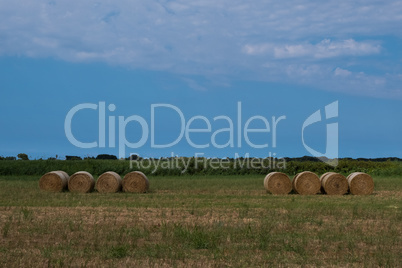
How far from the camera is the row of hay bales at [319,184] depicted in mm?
24109

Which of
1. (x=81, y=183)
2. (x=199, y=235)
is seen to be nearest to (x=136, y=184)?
(x=81, y=183)

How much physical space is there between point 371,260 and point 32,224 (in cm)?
784

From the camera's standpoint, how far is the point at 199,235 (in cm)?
1114

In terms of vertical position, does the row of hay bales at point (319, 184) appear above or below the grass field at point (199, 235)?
above

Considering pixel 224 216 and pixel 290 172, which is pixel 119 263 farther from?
pixel 290 172

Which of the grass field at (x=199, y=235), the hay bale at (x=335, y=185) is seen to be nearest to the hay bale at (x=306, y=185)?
the hay bale at (x=335, y=185)

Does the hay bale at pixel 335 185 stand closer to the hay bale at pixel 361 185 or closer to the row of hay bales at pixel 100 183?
the hay bale at pixel 361 185

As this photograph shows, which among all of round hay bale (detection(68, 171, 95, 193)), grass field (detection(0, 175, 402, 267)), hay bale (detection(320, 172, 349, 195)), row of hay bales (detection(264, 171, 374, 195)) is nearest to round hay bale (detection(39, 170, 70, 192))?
round hay bale (detection(68, 171, 95, 193))

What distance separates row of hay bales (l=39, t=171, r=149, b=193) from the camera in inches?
936

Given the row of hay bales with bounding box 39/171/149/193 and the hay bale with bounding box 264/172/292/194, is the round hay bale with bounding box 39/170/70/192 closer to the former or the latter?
the row of hay bales with bounding box 39/171/149/193

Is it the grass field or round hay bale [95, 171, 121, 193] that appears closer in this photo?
the grass field

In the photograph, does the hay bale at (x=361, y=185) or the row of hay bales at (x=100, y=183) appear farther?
the hay bale at (x=361, y=185)

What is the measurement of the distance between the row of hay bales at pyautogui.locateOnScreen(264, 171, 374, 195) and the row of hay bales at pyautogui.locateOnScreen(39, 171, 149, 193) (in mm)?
5722

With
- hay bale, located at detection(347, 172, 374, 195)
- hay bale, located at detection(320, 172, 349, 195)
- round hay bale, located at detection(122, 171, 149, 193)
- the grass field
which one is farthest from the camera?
hay bale, located at detection(347, 172, 374, 195)
